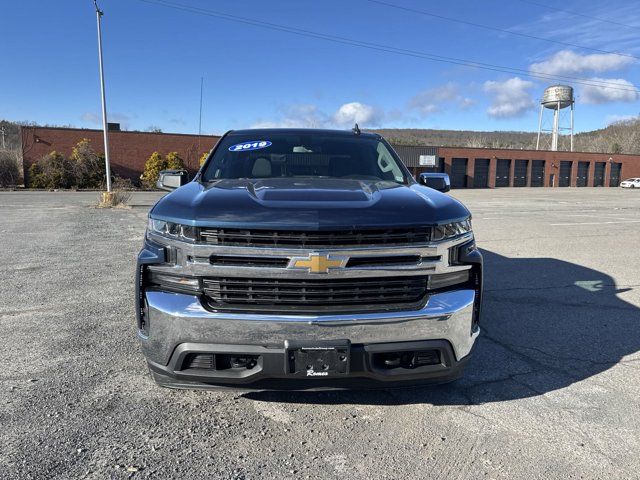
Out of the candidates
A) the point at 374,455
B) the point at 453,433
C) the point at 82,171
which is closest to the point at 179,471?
the point at 374,455

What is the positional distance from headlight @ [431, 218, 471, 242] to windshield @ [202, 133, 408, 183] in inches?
43.5

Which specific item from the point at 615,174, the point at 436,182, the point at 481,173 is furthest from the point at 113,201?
the point at 615,174

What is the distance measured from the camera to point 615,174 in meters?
65.6

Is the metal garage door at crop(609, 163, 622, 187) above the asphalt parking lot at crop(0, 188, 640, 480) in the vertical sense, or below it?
above

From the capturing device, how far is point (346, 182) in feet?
11.6

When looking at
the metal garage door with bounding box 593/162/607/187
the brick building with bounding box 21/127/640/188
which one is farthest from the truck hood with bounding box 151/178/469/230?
the metal garage door with bounding box 593/162/607/187

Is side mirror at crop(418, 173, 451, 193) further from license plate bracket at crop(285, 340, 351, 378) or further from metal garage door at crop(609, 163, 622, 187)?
metal garage door at crop(609, 163, 622, 187)

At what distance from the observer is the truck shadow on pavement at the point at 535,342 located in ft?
10.9

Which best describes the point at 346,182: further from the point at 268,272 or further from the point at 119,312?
the point at 119,312

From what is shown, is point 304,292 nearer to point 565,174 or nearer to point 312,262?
point 312,262

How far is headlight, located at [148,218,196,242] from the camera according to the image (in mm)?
Result: 2637

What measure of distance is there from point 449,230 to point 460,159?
2109 inches

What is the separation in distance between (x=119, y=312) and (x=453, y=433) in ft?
12.1

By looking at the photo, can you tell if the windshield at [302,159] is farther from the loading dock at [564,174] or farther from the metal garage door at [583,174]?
the metal garage door at [583,174]
